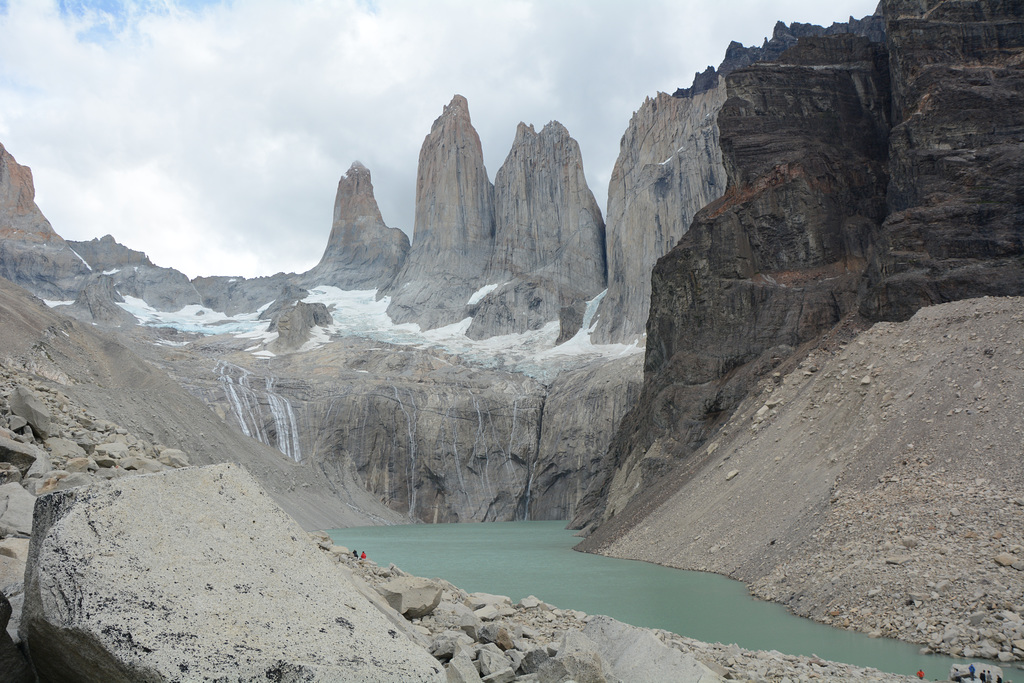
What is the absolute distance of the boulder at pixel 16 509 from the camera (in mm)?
5938

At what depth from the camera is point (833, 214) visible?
112 feet

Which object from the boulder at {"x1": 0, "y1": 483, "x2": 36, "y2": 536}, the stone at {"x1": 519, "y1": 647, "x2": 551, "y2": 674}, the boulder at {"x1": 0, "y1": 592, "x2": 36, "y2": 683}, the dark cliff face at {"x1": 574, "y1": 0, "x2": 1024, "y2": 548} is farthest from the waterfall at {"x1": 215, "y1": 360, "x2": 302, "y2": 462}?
the boulder at {"x1": 0, "y1": 592, "x2": 36, "y2": 683}

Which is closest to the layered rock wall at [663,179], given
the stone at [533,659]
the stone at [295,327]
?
the stone at [295,327]

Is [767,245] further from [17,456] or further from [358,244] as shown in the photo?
[358,244]

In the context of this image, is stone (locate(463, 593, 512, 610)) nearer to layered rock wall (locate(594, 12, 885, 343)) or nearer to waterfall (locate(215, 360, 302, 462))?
waterfall (locate(215, 360, 302, 462))

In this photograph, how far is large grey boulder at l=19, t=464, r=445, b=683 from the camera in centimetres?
342

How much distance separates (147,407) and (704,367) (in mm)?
26194

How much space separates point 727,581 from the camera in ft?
60.1

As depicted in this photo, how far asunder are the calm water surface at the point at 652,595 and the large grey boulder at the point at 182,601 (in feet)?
29.6

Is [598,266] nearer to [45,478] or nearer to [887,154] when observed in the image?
[887,154]

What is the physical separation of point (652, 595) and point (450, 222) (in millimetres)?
106021

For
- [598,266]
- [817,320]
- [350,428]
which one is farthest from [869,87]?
[598,266]

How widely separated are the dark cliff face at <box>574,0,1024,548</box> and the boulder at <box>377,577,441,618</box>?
19.3m

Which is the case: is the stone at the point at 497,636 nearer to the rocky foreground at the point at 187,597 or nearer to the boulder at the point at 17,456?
the rocky foreground at the point at 187,597
